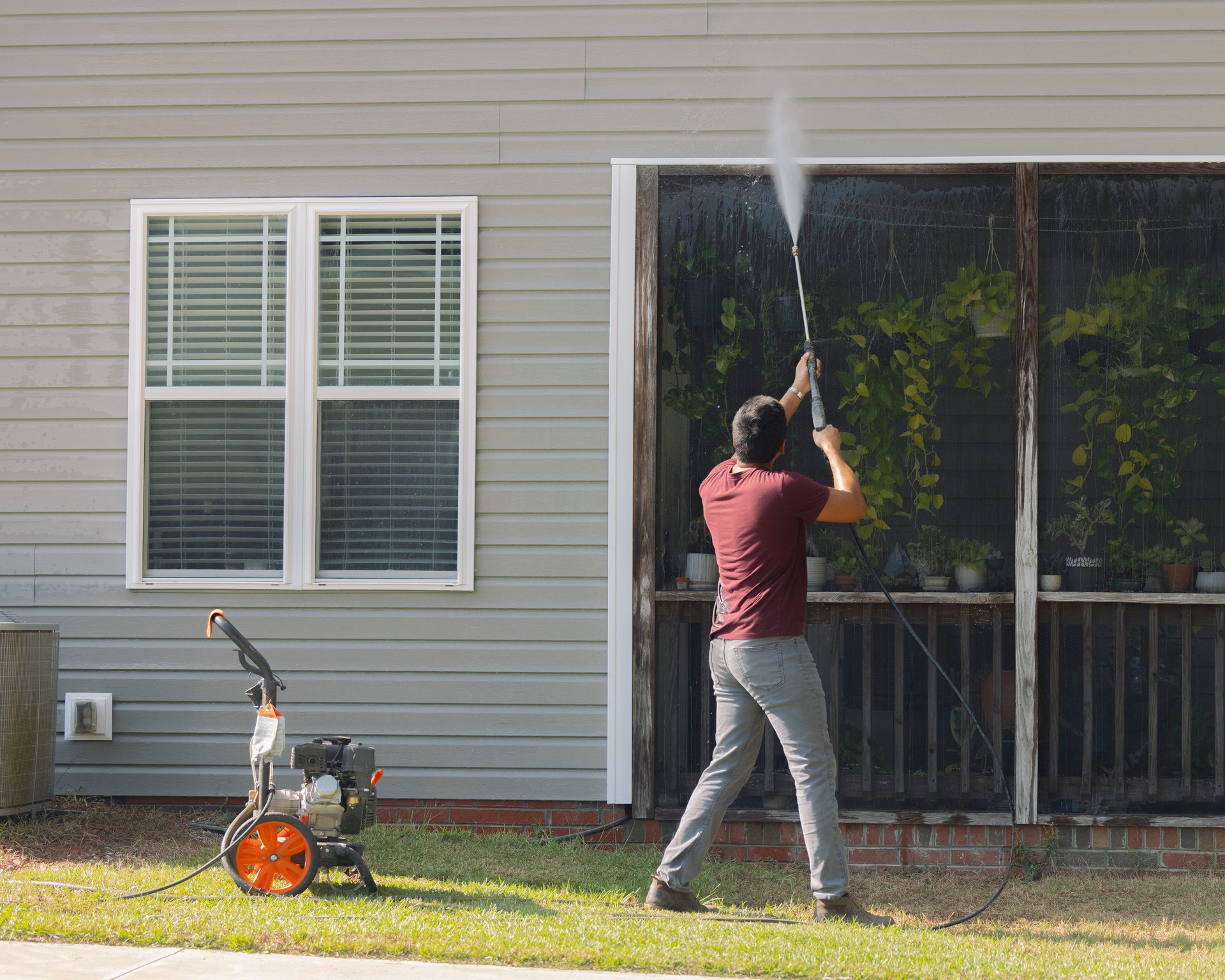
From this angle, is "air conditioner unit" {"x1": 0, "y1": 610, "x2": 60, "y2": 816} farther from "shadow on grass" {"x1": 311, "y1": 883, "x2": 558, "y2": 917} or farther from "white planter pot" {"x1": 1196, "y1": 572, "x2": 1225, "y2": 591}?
"white planter pot" {"x1": 1196, "y1": 572, "x2": 1225, "y2": 591}

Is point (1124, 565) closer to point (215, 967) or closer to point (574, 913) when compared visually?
point (574, 913)

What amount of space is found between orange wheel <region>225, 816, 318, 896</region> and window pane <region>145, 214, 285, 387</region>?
2.18m

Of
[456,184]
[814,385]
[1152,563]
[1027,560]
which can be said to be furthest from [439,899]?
[1152,563]

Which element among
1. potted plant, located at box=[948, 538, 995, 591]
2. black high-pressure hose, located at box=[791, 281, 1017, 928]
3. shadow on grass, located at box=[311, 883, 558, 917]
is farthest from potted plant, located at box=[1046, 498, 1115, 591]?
shadow on grass, located at box=[311, 883, 558, 917]

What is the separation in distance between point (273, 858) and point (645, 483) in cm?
218

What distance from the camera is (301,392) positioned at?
5582mm

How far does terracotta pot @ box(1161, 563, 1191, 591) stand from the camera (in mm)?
5445

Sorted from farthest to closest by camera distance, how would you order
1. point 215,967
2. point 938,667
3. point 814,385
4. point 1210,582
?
point 1210,582
point 938,667
point 814,385
point 215,967

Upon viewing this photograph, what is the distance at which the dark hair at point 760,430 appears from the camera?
4.36 metres

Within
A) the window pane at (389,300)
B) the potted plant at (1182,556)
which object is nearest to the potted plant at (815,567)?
the potted plant at (1182,556)

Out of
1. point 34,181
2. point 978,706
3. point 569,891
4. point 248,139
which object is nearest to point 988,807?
point 978,706

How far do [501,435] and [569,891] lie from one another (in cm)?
200

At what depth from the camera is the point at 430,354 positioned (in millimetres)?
5590

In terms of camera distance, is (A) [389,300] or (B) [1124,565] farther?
(A) [389,300]
